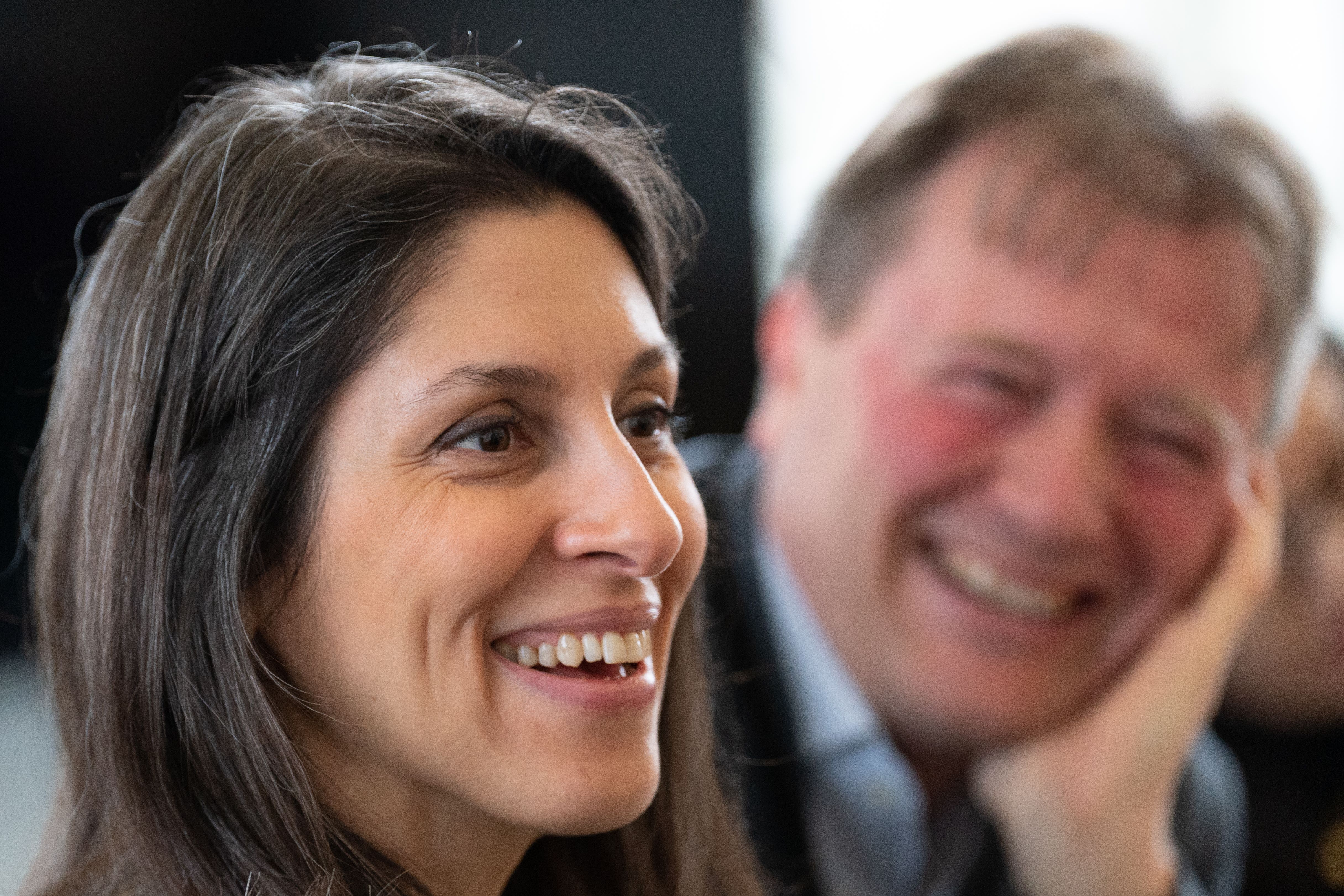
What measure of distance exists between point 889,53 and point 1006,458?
1.36m

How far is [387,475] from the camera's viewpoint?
35.3 inches

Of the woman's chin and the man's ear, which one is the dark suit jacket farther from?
the woman's chin

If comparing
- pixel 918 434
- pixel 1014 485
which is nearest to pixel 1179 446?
pixel 1014 485

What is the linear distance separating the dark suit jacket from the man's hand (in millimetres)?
118

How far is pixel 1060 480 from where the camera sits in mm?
1636

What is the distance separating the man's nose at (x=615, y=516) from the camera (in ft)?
2.99

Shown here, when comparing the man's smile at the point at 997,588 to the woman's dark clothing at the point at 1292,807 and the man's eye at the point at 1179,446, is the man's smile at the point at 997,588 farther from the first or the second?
the woman's dark clothing at the point at 1292,807

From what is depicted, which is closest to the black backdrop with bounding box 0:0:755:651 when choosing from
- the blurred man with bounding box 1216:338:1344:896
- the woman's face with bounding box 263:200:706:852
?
the woman's face with bounding box 263:200:706:852

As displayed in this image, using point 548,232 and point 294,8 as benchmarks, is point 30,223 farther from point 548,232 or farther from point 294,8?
point 548,232

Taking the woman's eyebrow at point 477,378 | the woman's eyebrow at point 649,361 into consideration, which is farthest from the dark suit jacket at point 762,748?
the woman's eyebrow at point 477,378

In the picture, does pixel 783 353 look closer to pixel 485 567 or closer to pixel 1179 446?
pixel 1179 446

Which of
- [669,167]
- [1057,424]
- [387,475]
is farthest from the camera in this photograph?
[1057,424]

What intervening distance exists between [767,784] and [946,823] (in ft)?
1.21

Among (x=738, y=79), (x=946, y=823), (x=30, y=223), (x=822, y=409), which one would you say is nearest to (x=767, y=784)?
(x=946, y=823)
